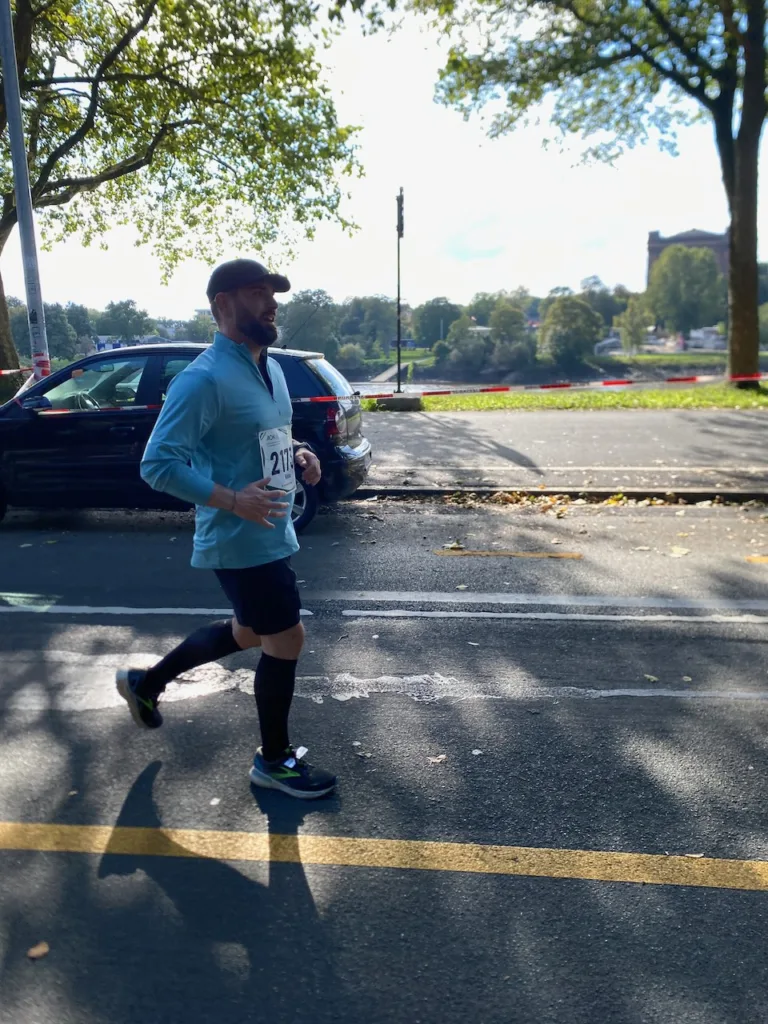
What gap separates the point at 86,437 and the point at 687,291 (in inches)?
3773

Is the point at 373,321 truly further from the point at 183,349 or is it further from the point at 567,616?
the point at 567,616

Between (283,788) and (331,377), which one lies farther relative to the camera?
(331,377)

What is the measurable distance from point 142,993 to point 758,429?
13.2m

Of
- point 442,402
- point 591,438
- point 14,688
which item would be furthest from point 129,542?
point 442,402

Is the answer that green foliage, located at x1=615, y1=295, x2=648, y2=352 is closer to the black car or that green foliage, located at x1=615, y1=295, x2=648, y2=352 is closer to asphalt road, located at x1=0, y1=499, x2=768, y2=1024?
the black car

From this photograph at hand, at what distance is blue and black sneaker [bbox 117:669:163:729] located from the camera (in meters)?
3.78

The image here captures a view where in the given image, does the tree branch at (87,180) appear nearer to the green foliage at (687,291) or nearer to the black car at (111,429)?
the black car at (111,429)

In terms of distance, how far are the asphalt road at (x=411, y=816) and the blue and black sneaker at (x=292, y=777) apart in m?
0.05

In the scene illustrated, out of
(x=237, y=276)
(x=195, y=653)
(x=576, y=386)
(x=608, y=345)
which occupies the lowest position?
(x=195, y=653)

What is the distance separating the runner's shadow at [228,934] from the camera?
2.37 m

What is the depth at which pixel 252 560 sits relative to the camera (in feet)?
10.5

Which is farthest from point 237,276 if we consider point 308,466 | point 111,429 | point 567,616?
point 111,429

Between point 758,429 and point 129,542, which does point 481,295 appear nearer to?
point 758,429

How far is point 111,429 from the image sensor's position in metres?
8.43
